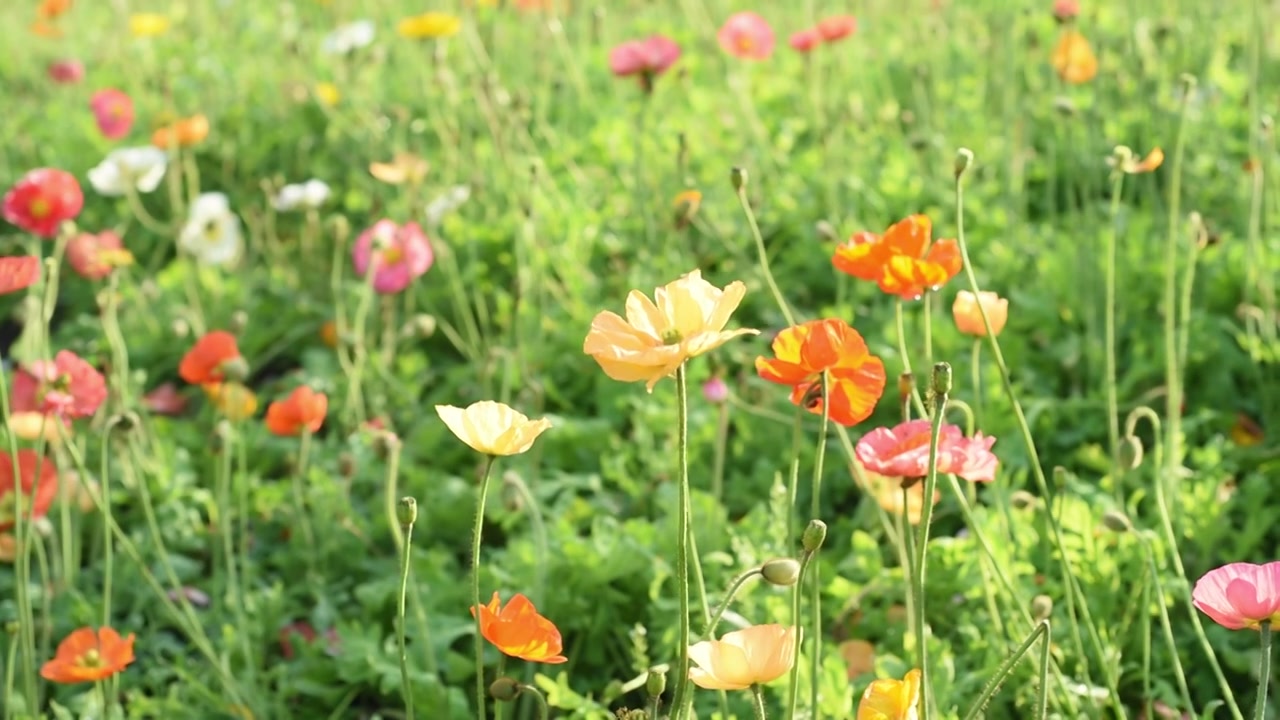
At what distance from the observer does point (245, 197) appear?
3457mm

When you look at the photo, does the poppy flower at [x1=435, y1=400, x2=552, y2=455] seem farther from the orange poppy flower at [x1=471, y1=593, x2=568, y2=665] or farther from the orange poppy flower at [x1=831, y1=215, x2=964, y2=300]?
the orange poppy flower at [x1=831, y1=215, x2=964, y2=300]

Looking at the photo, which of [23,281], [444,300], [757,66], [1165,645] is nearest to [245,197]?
[444,300]

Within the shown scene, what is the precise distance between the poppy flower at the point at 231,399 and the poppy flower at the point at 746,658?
1.33 m

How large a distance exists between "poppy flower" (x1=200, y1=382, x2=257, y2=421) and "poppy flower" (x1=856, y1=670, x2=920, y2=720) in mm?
1384

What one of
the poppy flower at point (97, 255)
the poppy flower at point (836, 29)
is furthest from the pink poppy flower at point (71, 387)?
the poppy flower at point (836, 29)

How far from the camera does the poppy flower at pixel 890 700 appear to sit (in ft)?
3.52

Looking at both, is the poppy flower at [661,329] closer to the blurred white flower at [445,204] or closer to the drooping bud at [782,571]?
the drooping bud at [782,571]

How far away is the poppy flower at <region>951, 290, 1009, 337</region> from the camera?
1.53m

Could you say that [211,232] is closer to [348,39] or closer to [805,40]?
[348,39]

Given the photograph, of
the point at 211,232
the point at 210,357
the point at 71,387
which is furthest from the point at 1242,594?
the point at 211,232

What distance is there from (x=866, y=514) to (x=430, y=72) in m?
2.14

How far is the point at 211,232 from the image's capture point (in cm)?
289

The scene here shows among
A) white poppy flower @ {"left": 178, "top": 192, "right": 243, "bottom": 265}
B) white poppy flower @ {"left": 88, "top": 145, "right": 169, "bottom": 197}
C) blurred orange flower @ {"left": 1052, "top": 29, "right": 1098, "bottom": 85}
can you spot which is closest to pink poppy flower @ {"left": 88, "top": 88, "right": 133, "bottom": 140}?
white poppy flower @ {"left": 88, "top": 145, "right": 169, "bottom": 197}

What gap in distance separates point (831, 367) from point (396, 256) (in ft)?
5.02
